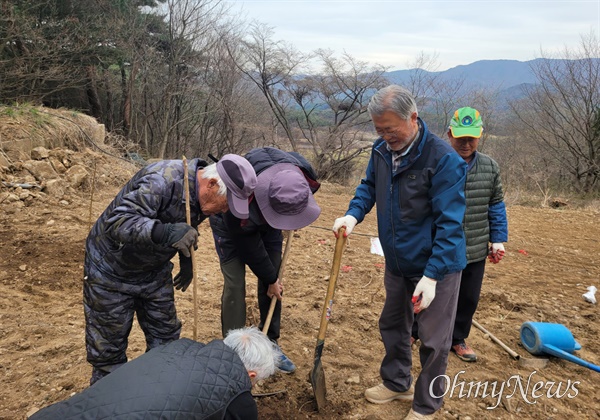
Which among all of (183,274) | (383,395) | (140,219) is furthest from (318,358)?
(140,219)

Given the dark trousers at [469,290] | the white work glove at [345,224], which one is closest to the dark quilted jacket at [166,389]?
the white work glove at [345,224]

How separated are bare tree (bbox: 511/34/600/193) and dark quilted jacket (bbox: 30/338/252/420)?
17.4m

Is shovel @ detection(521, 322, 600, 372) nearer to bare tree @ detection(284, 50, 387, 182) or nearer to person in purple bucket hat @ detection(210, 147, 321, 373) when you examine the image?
person in purple bucket hat @ detection(210, 147, 321, 373)

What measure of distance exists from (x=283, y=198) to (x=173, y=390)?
3.52 feet

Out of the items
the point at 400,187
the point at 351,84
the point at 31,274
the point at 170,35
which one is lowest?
the point at 31,274

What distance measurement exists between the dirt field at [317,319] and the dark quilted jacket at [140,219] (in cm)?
110

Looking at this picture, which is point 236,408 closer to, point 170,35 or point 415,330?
point 415,330

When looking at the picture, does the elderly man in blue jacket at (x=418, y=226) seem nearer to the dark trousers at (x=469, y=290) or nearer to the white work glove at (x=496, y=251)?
the dark trousers at (x=469, y=290)

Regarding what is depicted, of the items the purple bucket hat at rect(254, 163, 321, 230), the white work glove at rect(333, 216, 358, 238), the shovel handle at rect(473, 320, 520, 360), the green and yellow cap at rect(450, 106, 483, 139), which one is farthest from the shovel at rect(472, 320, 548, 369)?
the purple bucket hat at rect(254, 163, 321, 230)

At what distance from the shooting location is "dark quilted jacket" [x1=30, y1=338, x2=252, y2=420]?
4.62 feet

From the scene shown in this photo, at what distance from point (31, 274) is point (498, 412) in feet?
14.5

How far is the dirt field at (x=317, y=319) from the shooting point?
2674 millimetres

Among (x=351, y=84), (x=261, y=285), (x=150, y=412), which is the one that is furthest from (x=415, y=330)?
(x=351, y=84)

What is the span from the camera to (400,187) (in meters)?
2.23
